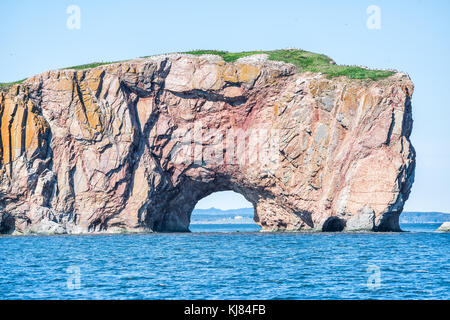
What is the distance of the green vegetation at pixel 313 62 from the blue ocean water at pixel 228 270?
65.9ft

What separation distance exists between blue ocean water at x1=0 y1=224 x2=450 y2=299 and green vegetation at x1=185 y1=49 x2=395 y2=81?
65.9 ft

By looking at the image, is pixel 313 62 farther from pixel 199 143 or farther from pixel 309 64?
pixel 199 143

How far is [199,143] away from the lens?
71.6 meters

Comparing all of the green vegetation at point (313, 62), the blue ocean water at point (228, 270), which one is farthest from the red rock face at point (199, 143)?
the blue ocean water at point (228, 270)

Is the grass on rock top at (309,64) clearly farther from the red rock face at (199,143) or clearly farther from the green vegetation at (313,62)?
the red rock face at (199,143)

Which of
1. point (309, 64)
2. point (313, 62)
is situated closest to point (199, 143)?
point (309, 64)

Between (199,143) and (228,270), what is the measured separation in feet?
126

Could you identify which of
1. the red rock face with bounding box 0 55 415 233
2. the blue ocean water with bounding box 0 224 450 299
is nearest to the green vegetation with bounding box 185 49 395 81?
the red rock face with bounding box 0 55 415 233

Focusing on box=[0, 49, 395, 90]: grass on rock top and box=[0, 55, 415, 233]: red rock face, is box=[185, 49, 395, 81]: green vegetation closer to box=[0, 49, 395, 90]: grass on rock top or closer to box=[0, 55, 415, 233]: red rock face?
box=[0, 49, 395, 90]: grass on rock top

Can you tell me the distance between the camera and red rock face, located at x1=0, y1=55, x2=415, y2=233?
64.0 metres

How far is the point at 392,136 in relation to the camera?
63719 millimetres

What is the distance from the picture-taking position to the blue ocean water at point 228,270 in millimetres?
26438

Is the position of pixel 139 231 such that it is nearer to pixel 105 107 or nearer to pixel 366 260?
pixel 105 107

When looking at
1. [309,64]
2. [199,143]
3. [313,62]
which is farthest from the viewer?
[199,143]
